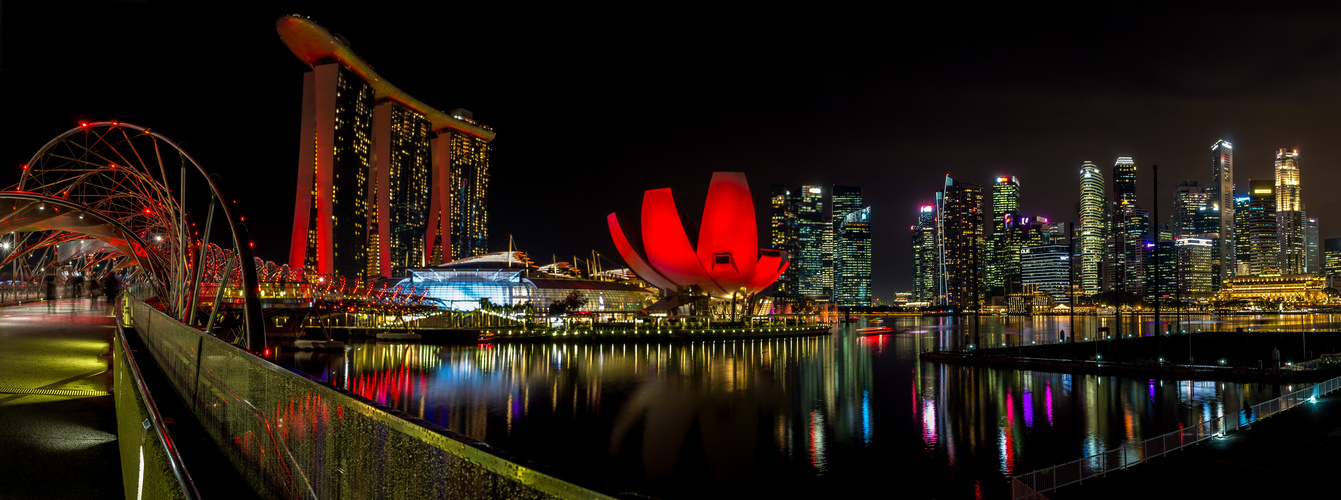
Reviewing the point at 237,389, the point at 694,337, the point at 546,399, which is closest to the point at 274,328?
the point at 694,337

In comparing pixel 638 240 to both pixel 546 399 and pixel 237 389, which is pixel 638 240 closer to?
pixel 546 399

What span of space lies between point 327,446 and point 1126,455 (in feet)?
39.2

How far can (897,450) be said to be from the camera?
48.3 feet

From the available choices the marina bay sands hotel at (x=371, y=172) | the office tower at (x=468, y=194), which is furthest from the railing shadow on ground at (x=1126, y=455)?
the office tower at (x=468, y=194)

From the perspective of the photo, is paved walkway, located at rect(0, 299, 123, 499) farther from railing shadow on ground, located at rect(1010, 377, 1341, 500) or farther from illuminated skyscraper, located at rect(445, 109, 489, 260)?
illuminated skyscraper, located at rect(445, 109, 489, 260)

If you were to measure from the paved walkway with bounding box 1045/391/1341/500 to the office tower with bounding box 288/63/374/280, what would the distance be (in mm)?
74762

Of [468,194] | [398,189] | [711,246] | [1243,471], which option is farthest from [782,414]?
[468,194]

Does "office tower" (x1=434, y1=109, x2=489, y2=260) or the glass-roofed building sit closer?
the glass-roofed building

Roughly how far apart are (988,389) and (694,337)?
90.7 feet

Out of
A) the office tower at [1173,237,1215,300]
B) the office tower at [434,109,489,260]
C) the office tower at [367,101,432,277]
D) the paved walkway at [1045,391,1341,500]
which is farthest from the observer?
the office tower at [1173,237,1215,300]

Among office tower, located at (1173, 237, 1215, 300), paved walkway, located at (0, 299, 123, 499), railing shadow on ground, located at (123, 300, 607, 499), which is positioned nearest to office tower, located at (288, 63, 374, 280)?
paved walkway, located at (0, 299, 123, 499)

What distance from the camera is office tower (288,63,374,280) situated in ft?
255

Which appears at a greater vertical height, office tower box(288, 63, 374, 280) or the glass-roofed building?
office tower box(288, 63, 374, 280)

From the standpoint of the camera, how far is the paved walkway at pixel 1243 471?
390 inches
